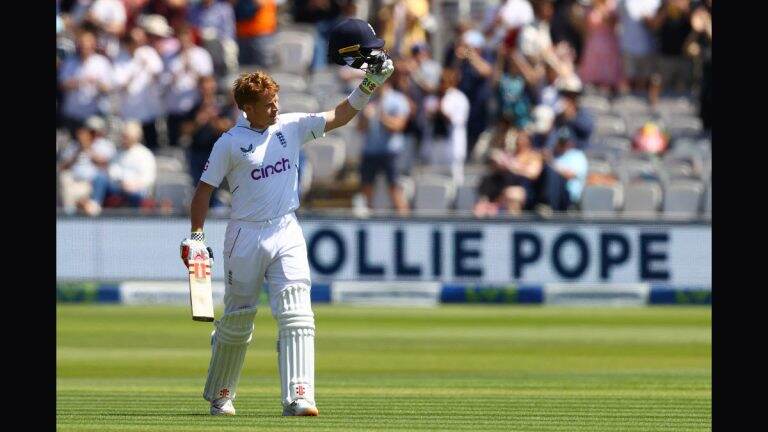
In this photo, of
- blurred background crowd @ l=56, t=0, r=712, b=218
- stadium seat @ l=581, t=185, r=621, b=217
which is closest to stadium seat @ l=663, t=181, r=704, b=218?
blurred background crowd @ l=56, t=0, r=712, b=218

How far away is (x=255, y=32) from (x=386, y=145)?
9.44 feet

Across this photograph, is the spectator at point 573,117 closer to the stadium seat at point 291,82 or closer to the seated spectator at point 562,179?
the seated spectator at point 562,179

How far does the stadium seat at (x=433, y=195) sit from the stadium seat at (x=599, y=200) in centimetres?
159

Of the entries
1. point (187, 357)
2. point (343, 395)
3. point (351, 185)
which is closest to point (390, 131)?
point (351, 185)

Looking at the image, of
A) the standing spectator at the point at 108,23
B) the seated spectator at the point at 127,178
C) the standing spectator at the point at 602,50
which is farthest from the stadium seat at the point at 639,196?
the standing spectator at the point at 108,23

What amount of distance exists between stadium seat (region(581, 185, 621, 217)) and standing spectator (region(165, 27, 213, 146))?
493cm

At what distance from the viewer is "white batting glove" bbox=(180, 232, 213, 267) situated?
896cm

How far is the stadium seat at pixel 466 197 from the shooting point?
69.7 ft

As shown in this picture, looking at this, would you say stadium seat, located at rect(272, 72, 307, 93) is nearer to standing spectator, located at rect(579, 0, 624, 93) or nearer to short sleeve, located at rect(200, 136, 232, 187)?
standing spectator, located at rect(579, 0, 624, 93)

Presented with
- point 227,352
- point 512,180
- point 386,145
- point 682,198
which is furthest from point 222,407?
point 682,198

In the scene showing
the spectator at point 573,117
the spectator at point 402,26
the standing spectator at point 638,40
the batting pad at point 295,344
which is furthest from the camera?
the standing spectator at point 638,40

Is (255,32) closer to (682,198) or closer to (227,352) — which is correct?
(682,198)
